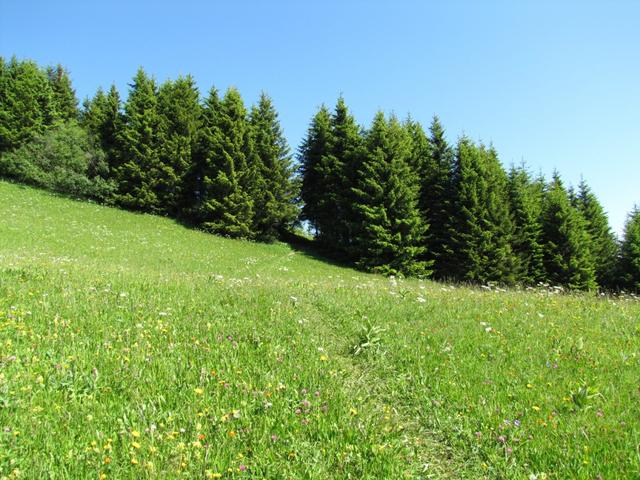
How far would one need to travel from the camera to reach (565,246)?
3716 centimetres

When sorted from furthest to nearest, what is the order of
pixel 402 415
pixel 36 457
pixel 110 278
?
pixel 110 278
pixel 402 415
pixel 36 457

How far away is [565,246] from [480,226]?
35.7ft

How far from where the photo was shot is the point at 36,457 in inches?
106

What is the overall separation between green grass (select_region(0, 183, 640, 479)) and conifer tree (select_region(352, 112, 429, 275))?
84.6 ft

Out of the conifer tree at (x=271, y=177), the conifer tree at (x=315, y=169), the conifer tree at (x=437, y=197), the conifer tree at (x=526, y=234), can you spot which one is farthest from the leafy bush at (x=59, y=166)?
the conifer tree at (x=526, y=234)

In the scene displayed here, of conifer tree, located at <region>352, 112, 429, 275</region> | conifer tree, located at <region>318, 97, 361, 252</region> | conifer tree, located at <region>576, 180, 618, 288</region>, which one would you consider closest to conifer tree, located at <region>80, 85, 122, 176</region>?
conifer tree, located at <region>318, 97, 361, 252</region>

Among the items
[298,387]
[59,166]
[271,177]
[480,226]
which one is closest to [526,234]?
[480,226]

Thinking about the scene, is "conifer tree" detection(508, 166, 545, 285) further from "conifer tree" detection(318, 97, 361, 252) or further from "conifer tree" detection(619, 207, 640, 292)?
"conifer tree" detection(318, 97, 361, 252)

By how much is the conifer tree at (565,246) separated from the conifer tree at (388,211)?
14.3 metres

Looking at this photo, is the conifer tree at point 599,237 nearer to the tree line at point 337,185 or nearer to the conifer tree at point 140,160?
the tree line at point 337,185

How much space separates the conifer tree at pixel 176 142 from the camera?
130 ft

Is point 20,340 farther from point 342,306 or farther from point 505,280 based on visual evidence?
point 505,280

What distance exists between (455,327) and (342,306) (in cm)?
234

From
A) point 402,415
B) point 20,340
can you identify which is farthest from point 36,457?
point 402,415
